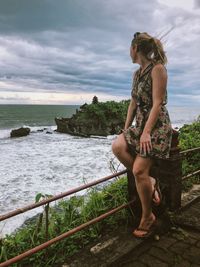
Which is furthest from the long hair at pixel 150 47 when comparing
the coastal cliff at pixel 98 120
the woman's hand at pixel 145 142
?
the coastal cliff at pixel 98 120

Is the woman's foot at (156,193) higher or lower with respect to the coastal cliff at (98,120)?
higher

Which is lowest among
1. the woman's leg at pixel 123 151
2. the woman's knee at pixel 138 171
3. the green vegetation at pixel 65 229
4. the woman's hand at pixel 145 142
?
the green vegetation at pixel 65 229

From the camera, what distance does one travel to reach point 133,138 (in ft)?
11.3

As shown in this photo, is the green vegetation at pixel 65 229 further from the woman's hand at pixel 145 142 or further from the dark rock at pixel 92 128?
the dark rock at pixel 92 128

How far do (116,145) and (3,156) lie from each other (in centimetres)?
2017

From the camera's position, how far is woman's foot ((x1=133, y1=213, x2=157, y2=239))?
3639 millimetres

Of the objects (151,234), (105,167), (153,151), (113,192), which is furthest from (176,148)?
(105,167)

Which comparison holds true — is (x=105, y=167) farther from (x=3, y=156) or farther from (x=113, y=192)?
(x=113, y=192)

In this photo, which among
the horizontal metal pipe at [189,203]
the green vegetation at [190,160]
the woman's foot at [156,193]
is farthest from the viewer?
the green vegetation at [190,160]

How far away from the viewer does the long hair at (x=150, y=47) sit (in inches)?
127

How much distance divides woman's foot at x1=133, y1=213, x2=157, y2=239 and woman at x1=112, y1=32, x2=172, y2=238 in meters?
0.05

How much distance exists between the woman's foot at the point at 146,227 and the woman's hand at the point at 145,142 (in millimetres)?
962

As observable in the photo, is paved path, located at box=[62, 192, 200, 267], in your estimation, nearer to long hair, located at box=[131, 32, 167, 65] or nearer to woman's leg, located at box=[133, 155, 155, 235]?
woman's leg, located at box=[133, 155, 155, 235]

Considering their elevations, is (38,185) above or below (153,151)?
below
